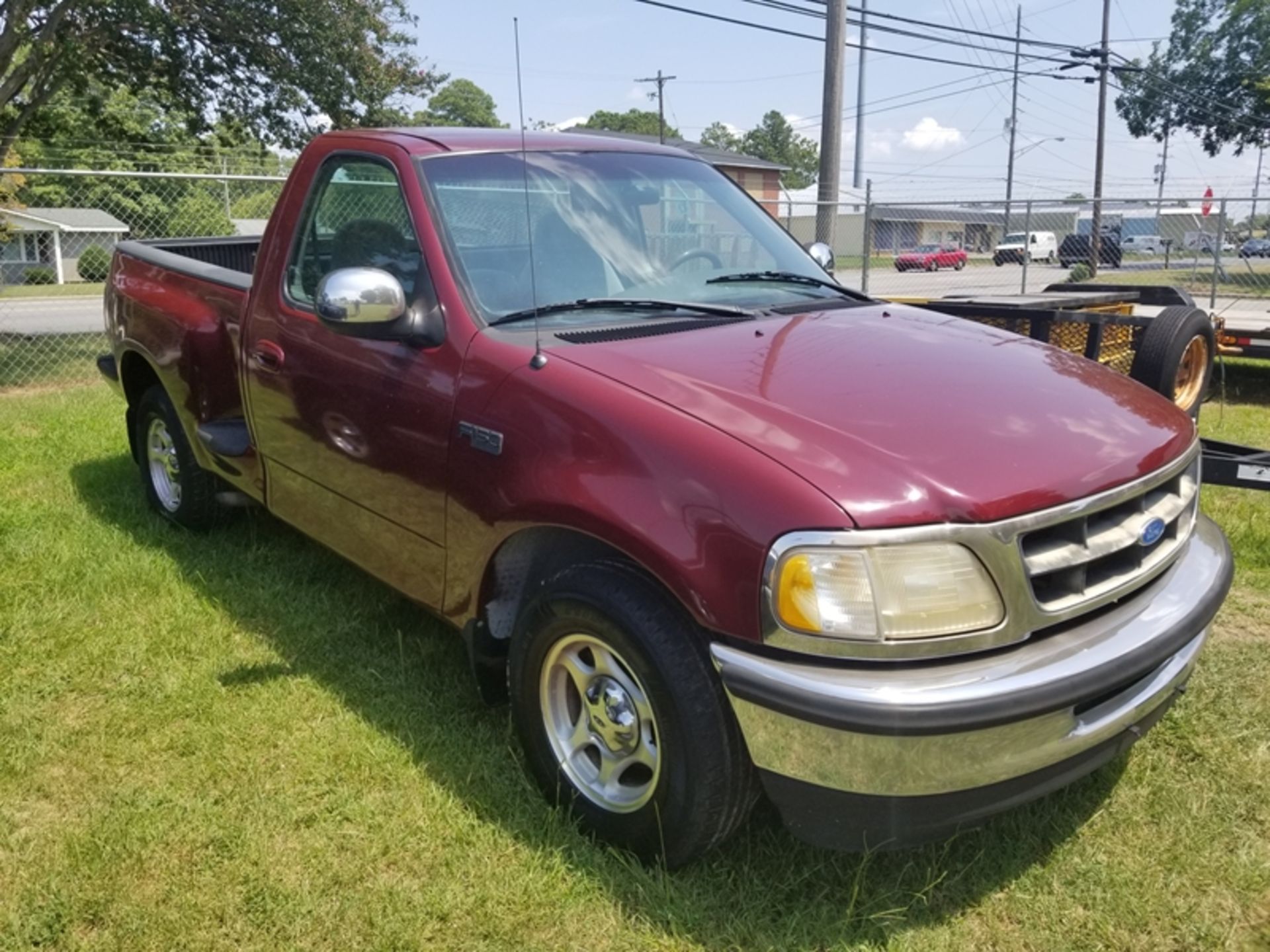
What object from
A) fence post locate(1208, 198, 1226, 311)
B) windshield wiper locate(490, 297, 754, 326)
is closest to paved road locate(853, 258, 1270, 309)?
fence post locate(1208, 198, 1226, 311)

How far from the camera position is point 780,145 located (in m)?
110

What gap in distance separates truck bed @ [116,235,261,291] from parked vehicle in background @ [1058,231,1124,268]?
16835 millimetres

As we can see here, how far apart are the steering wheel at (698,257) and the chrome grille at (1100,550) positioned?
1629mm

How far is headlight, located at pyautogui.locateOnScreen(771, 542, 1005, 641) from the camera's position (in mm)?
2137

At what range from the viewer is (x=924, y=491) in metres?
2.19

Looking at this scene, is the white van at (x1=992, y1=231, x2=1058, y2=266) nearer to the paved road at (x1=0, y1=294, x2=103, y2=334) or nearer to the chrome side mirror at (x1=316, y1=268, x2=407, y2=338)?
the chrome side mirror at (x1=316, y1=268, x2=407, y2=338)

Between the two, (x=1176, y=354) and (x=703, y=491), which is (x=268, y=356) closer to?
(x=703, y=491)

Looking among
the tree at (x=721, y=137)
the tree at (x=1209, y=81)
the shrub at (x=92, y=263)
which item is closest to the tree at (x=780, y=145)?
the tree at (x=721, y=137)

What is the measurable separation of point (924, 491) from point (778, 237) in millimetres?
2045

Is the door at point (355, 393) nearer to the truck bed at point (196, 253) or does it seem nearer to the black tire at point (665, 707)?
the black tire at point (665, 707)

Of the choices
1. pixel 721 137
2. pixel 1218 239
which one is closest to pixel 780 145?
pixel 721 137

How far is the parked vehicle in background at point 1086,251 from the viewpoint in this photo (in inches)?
Result: 844

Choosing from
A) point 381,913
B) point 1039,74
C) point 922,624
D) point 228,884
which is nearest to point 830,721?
point 922,624

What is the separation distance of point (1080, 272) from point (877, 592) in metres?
22.7
